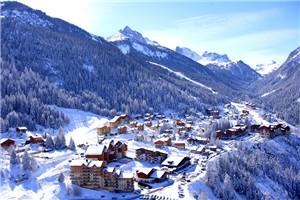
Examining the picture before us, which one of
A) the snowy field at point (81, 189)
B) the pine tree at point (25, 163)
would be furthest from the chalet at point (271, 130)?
the pine tree at point (25, 163)

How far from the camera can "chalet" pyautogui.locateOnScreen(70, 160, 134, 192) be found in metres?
95.2

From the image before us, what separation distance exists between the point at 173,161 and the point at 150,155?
24.9 feet

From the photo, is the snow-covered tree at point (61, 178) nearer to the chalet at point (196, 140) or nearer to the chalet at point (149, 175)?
the chalet at point (149, 175)

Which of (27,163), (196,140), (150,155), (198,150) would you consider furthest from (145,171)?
(196,140)

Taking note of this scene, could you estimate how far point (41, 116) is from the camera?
156 metres

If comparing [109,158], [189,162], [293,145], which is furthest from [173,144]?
[293,145]

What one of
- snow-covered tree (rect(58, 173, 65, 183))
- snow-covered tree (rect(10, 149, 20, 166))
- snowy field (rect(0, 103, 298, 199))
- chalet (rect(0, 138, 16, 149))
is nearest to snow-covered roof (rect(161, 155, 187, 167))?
snowy field (rect(0, 103, 298, 199))

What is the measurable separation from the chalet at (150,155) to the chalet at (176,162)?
266cm

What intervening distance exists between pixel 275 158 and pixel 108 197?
76454mm

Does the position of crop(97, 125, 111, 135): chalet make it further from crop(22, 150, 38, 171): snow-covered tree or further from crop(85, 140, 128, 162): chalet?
crop(22, 150, 38, 171): snow-covered tree

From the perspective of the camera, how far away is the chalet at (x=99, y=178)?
9519cm

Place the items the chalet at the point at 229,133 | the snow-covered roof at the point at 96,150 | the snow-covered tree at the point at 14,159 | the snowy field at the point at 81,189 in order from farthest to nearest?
the chalet at the point at 229,133 < the snow-covered roof at the point at 96,150 < the snow-covered tree at the point at 14,159 < the snowy field at the point at 81,189

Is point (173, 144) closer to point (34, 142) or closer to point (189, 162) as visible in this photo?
point (189, 162)

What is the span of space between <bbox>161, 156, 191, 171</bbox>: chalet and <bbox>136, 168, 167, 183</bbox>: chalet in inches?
335
